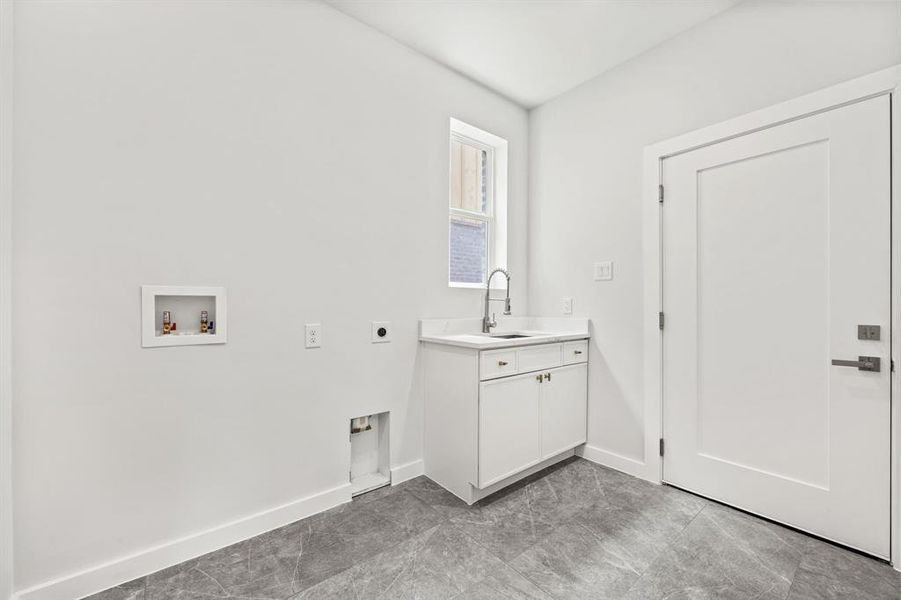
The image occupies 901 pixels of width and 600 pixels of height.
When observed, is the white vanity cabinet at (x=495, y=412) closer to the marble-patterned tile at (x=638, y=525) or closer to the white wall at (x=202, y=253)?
the white wall at (x=202, y=253)

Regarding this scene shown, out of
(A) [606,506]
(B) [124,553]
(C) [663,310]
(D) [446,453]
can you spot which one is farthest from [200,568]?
(C) [663,310]

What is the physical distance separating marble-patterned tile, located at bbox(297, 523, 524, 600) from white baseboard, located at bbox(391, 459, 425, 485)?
55 centimetres

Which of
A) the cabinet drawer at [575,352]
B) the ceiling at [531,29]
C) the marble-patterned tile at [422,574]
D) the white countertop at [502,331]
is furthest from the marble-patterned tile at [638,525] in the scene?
the ceiling at [531,29]

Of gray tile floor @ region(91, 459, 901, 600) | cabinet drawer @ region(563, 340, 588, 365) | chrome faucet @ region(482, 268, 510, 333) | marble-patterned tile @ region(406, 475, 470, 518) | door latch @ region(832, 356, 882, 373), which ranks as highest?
chrome faucet @ region(482, 268, 510, 333)

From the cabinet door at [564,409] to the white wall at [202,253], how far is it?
2.72ft

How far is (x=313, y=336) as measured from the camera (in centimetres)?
199

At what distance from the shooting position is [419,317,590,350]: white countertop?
7.05ft

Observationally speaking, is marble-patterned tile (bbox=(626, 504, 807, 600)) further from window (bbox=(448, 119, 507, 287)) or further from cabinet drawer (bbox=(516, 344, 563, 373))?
window (bbox=(448, 119, 507, 287))

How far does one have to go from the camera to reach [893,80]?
5.27 feet

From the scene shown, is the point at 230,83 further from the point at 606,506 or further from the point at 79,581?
the point at 606,506

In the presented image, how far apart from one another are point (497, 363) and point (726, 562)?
127 centimetres

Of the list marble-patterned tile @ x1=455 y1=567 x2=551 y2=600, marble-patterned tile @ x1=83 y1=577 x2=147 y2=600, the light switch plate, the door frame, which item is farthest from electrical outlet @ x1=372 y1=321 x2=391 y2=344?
the door frame

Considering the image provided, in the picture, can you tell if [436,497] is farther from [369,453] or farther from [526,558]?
[526,558]

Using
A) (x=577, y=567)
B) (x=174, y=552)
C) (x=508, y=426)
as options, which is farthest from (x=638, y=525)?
(x=174, y=552)
